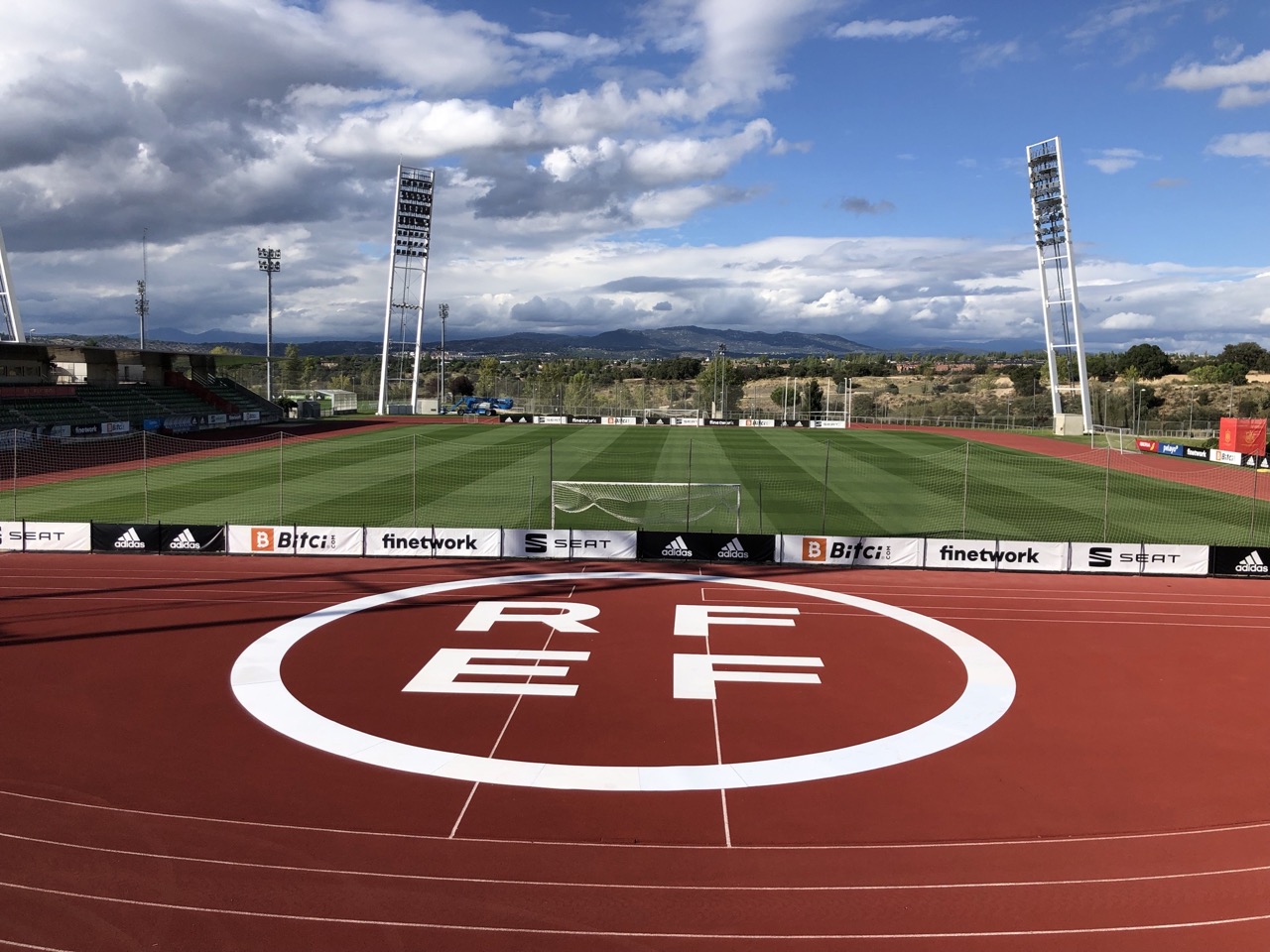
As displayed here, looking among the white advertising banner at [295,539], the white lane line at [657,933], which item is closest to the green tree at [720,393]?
the white advertising banner at [295,539]

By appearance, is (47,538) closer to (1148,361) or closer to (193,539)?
(193,539)

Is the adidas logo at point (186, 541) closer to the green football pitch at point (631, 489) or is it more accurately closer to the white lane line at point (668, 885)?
the green football pitch at point (631, 489)

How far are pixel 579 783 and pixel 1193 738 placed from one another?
30.7 ft

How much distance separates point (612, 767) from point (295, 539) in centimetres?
1635

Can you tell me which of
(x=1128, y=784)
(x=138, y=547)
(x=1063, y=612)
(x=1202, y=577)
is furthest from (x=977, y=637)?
(x=138, y=547)

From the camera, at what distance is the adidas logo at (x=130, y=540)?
82.9 feet

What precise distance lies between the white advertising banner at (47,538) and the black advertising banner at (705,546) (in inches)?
626

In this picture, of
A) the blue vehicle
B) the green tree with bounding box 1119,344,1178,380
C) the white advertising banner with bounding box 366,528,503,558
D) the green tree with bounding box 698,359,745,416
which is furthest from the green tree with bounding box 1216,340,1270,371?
the white advertising banner with bounding box 366,528,503,558

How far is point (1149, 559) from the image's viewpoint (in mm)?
24359

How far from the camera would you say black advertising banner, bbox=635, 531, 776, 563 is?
82.0 ft

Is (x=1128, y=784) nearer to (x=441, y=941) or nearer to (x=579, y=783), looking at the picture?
(x=579, y=783)

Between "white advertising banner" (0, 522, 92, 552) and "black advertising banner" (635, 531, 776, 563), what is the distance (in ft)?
52.2

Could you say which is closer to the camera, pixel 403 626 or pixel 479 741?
pixel 479 741

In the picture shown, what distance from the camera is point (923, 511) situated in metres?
33.1
